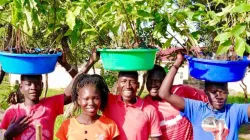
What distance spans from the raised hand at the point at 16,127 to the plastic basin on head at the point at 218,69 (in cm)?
114

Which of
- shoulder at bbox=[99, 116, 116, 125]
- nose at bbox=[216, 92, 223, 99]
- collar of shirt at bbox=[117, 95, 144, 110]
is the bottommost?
shoulder at bbox=[99, 116, 116, 125]

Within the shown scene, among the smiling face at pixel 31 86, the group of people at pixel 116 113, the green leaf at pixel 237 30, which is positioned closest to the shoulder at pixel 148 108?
the group of people at pixel 116 113

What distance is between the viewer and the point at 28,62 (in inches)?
106

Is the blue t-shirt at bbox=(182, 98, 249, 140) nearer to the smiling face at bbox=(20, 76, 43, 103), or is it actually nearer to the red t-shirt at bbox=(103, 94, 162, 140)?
the red t-shirt at bbox=(103, 94, 162, 140)

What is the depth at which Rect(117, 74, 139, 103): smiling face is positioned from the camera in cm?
286

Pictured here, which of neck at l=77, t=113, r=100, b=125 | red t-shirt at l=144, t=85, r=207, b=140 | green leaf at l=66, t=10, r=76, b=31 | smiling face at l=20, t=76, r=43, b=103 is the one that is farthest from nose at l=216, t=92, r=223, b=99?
smiling face at l=20, t=76, r=43, b=103

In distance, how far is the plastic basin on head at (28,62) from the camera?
267cm

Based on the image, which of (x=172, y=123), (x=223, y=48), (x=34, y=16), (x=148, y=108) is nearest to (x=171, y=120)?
(x=172, y=123)

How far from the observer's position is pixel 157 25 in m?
2.91

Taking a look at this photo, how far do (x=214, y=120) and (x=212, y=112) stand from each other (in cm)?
6

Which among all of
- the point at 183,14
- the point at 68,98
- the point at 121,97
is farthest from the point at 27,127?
the point at 183,14

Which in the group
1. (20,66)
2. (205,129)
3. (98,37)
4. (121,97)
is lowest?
(205,129)

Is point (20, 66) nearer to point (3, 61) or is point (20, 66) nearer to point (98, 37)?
point (3, 61)

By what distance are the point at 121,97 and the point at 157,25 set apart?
0.55 metres
